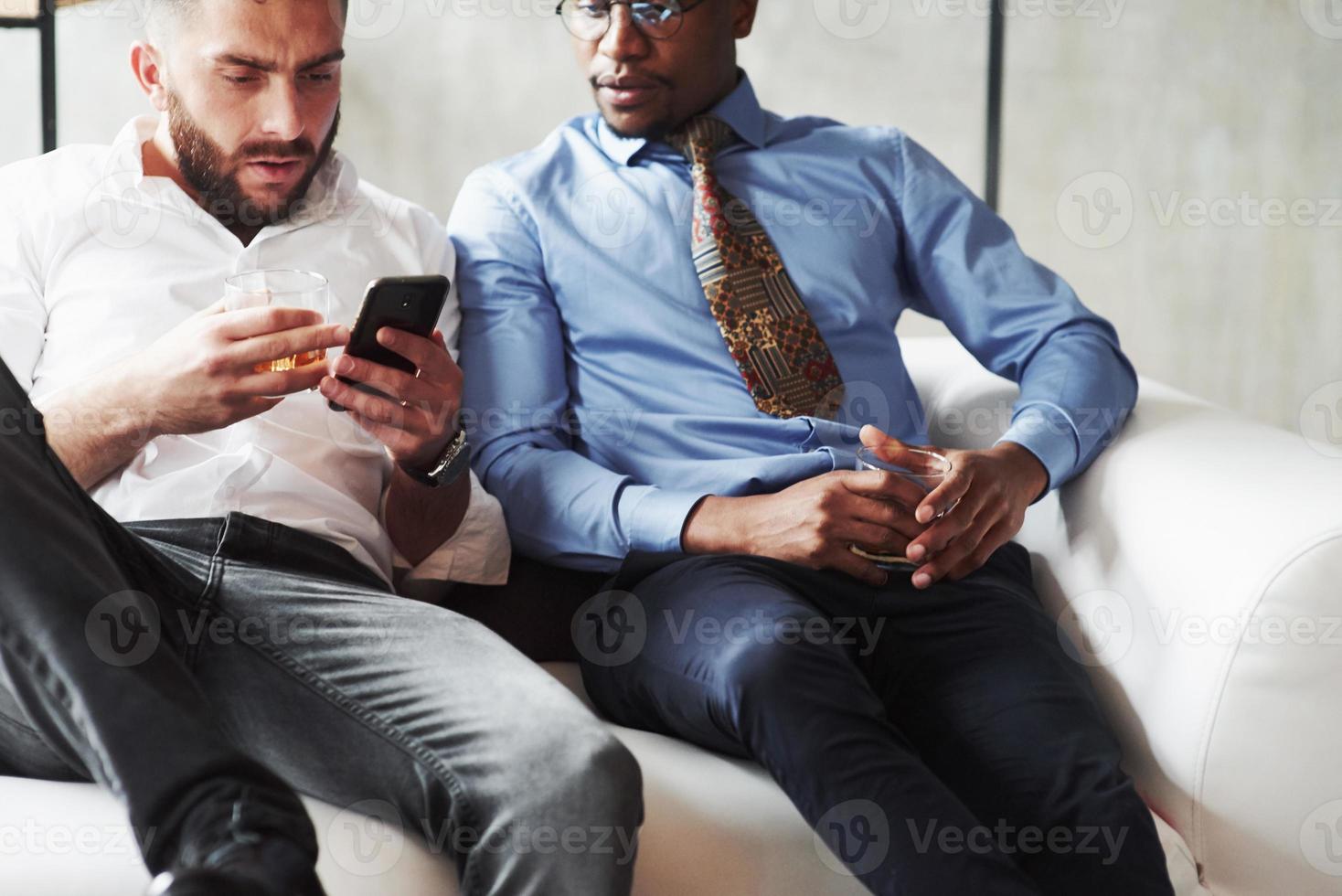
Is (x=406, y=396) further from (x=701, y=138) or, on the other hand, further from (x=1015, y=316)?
(x=1015, y=316)

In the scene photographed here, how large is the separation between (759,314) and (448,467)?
0.52m

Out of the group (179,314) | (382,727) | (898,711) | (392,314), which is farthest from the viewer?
(179,314)

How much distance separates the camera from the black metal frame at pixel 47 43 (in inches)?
92.7

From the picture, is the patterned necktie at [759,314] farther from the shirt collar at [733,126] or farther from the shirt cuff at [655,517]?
the shirt cuff at [655,517]

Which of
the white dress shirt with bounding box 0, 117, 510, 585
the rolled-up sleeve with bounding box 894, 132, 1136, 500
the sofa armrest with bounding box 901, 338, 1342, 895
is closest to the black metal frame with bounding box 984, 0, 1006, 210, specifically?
the rolled-up sleeve with bounding box 894, 132, 1136, 500

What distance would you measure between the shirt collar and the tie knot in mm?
15

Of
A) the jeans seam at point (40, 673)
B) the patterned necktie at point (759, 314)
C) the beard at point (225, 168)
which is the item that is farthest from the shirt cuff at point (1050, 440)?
the jeans seam at point (40, 673)

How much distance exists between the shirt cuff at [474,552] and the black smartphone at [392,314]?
272 millimetres

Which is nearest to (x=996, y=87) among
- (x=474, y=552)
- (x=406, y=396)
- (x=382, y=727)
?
(x=474, y=552)

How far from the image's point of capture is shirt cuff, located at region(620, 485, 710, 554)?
5.30ft

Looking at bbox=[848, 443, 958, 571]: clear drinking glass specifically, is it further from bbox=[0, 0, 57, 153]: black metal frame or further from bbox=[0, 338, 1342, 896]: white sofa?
bbox=[0, 0, 57, 153]: black metal frame

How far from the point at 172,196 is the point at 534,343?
498 millimetres

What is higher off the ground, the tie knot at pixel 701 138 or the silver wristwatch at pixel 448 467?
the tie knot at pixel 701 138

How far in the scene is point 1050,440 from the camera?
5.45ft
